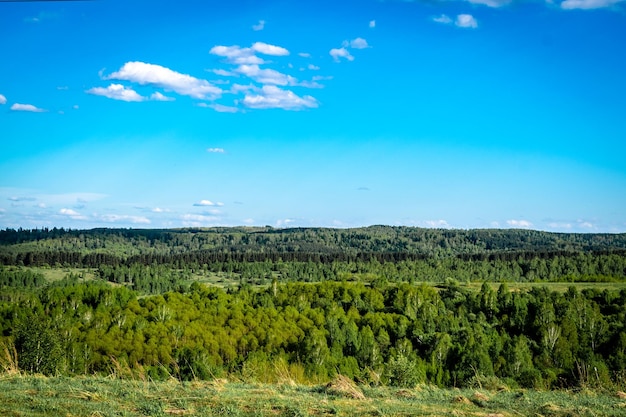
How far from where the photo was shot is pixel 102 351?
80.6 meters

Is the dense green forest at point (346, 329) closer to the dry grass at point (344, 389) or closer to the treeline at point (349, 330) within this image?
the treeline at point (349, 330)

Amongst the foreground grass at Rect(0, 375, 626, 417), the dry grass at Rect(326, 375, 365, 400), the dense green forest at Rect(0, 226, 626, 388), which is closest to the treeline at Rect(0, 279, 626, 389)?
the dense green forest at Rect(0, 226, 626, 388)

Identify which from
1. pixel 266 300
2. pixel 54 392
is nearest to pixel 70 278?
pixel 266 300

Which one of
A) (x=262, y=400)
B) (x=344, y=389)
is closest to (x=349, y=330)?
(x=344, y=389)

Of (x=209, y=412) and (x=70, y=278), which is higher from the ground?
(x=209, y=412)

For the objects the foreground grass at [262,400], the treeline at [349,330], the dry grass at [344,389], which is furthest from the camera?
the treeline at [349,330]

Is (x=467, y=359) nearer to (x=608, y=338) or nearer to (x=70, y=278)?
(x=608, y=338)

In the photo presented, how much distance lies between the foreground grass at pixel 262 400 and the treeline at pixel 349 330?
4504cm

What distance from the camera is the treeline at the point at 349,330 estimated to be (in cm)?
7538

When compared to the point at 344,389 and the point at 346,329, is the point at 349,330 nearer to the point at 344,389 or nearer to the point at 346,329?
the point at 346,329

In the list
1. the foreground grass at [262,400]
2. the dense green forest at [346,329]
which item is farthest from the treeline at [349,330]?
the foreground grass at [262,400]

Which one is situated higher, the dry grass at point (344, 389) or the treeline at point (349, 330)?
the dry grass at point (344, 389)

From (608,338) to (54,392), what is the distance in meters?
98.9

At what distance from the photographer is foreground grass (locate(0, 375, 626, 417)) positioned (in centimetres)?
1057
